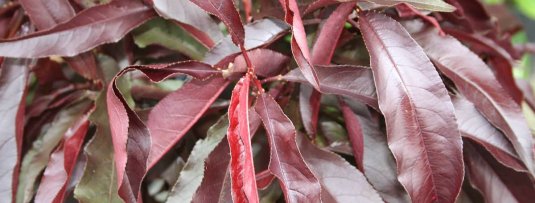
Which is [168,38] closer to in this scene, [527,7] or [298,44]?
[298,44]

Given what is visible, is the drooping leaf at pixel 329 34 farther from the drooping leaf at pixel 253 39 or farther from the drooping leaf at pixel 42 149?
the drooping leaf at pixel 42 149

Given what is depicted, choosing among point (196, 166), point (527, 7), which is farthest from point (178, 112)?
point (527, 7)

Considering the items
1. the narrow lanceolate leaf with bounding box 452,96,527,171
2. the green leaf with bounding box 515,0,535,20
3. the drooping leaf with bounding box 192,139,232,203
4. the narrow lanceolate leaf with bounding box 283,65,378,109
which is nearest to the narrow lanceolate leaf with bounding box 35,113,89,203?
the drooping leaf with bounding box 192,139,232,203

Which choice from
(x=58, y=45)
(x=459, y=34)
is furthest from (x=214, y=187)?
(x=459, y=34)

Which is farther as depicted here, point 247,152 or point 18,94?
point 18,94

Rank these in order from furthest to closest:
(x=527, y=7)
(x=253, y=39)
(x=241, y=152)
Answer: (x=527, y=7) < (x=253, y=39) < (x=241, y=152)

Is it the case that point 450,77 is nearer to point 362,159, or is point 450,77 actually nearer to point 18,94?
point 362,159

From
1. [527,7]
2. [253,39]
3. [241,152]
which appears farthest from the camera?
[527,7]
